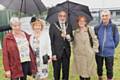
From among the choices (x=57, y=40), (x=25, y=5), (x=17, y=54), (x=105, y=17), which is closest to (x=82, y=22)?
(x=105, y=17)

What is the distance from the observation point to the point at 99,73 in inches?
311

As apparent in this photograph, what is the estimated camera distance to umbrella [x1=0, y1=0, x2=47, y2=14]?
749cm

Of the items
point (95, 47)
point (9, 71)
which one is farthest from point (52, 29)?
point (9, 71)

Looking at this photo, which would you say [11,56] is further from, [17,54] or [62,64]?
[62,64]

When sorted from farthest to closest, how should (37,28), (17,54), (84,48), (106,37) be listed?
(106,37), (84,48), (37,28), (17,54)

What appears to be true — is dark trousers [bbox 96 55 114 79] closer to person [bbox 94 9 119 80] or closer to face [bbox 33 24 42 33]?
person [bbox 94 9 119 80]

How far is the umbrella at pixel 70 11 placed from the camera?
23.9 ft

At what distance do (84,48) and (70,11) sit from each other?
0.88 metres

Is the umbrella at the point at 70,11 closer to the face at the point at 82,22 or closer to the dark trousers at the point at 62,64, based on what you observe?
the face at the point at 82,22

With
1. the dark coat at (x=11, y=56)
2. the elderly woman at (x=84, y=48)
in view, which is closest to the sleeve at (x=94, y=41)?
the elderly woman at (x=84, y=48)

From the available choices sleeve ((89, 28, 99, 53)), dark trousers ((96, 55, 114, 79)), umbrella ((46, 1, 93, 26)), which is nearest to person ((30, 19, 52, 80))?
umbrella ((46, 1, 93, 26))

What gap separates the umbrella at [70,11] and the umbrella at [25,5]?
38 centimetres

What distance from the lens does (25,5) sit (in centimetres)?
760

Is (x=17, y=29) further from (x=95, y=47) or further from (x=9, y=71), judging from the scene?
(x=95, y=47)
